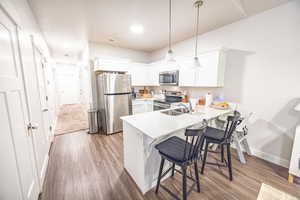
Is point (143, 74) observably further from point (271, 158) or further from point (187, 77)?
point (271, 158)

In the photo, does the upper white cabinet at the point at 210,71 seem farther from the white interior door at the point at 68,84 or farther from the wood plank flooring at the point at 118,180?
the white interior door at the point at 68,84

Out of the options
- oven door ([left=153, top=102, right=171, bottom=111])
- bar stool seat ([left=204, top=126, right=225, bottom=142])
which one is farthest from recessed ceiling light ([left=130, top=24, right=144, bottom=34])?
bar stool seat ([left=204, top=126, right=225, bottom=142])

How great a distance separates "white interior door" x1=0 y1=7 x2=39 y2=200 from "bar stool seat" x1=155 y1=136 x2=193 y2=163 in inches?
51.0

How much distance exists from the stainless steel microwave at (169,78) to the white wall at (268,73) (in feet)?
4.03

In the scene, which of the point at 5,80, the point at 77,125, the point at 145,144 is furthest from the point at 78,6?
the point at 77,125

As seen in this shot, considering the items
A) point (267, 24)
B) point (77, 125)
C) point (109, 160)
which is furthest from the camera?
point (77, 125)

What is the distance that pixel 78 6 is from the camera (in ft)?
6.46

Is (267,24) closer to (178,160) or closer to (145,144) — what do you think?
(178,160)

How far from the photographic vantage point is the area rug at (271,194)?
1514 mm

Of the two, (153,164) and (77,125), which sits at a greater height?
(153,164)

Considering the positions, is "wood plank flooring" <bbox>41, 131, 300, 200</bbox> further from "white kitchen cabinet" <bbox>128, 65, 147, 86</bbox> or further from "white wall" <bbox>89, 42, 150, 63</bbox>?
"white wall" <bbox>89, 42, 150, 63</bbox>

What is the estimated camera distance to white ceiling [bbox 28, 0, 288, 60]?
1911 mm

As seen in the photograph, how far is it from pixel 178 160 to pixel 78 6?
2.75 m

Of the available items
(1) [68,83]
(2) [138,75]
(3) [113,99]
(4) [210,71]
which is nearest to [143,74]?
(2) [138,75]
